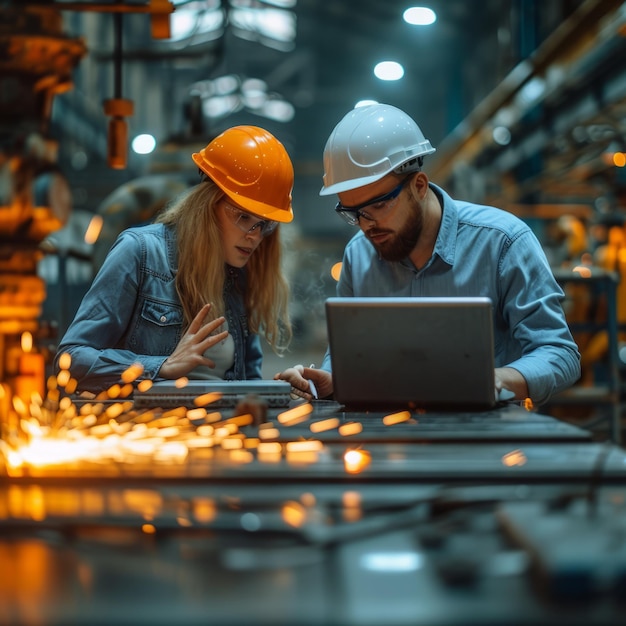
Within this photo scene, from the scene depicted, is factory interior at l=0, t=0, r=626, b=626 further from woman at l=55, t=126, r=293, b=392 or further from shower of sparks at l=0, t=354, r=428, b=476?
woman at l=55, t=126, r=293, b=392

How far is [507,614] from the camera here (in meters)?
0.69

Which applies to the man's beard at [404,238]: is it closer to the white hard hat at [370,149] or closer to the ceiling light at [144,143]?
the white hard hat at [370,149]

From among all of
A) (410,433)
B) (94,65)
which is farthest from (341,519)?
(94,65)

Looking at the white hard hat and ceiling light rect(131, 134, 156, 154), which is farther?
ceiling light rect(131, 134, 156, 154)

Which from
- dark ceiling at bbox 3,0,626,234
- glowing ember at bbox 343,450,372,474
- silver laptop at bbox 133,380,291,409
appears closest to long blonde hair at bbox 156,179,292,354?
silver laptop at bbox 133,380,291,409

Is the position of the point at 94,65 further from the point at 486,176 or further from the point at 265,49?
the point at 486,176

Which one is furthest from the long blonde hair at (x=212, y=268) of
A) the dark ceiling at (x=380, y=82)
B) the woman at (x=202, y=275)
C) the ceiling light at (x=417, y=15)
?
the ceiling light at (x=417, y=15)

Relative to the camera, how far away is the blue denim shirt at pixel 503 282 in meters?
2.12

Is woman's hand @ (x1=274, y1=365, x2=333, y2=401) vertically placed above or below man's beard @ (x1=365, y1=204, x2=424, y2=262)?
below

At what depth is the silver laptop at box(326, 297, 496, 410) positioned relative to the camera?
64.7 inches

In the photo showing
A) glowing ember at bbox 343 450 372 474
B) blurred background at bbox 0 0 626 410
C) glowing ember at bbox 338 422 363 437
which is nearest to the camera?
glowing ember at bbox 343 450 372 474

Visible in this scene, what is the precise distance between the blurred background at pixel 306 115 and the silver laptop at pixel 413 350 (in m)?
0.94

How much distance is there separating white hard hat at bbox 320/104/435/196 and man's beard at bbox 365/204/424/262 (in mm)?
134

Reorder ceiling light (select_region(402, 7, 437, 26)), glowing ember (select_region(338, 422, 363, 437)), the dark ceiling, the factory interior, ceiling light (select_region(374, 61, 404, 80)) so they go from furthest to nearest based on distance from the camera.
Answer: ceiling light (select_region(374, 61, 404, 80)) → ceiling light (select_region(402, 7, 437, 26)) → the dark ceiling → glowing ember (select_region(338, 422, 363, 437)) → the factory interior
